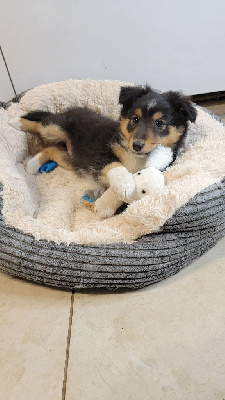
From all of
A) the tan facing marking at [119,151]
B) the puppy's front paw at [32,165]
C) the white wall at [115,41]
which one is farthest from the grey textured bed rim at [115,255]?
the white wall at [115,41]

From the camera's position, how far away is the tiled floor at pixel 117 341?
48.1 inches

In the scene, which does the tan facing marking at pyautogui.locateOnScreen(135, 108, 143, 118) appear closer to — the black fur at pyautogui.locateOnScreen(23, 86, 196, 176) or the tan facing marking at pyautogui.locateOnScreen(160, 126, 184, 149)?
the black fur at pyautogui.locateOnScreen(23, 86, 196, 176)

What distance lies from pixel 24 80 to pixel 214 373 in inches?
99.2

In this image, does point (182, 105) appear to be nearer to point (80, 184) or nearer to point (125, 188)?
point (125, 188)

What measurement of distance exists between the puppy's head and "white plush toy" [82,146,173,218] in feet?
0.32

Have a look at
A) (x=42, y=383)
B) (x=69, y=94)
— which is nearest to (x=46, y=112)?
(x=69, y=94)

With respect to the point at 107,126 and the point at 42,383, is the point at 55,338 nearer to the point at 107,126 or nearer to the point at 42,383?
the point at 42,383

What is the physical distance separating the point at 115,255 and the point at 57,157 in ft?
4.15

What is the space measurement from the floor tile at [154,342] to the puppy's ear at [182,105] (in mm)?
832

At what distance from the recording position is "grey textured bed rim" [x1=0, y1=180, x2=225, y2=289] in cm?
145

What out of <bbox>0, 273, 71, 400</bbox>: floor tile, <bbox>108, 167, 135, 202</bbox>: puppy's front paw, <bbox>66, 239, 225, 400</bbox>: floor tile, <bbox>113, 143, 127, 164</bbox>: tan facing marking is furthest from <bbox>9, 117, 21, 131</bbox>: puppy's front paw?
<bbox>66, 239, 225, 400</bbox>: floor tile

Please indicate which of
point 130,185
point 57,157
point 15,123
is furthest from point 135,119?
point 15,123

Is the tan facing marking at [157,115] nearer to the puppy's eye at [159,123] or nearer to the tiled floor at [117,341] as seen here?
the puppy's eye at [159,123]

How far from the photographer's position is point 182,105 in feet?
6.12
